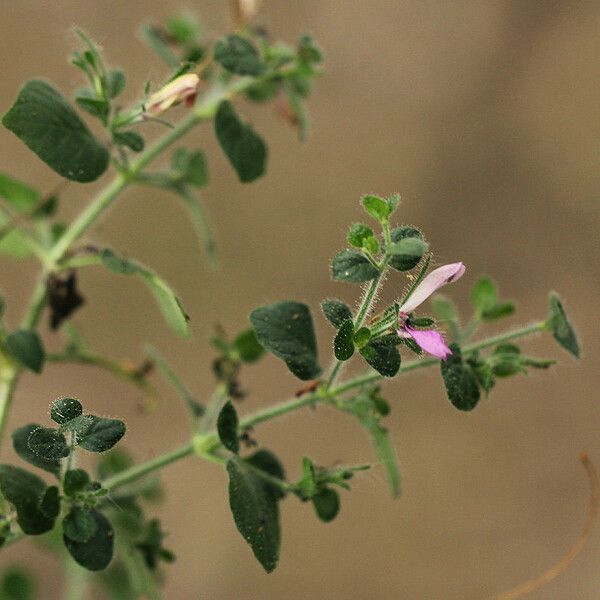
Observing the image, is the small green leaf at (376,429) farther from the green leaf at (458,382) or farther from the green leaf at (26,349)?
the green leaf at (26,349)

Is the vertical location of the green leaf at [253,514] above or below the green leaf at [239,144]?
below

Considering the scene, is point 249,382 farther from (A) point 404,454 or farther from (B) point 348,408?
(B) point 348,408

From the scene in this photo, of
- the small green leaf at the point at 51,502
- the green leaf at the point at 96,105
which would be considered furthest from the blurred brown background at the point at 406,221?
the small green leaf at the point at 51,502

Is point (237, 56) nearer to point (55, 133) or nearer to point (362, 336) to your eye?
point (55, 133)

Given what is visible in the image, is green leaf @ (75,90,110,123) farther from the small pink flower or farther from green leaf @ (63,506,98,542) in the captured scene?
green leaf @ (63,506,98,542)

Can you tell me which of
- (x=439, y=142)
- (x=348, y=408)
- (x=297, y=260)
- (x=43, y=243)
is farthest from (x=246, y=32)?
(x=439, y=142)

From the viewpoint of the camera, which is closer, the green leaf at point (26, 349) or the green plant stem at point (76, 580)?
the green leaf at point (26, 349)

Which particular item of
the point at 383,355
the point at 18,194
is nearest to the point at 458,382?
the point at 383,355
